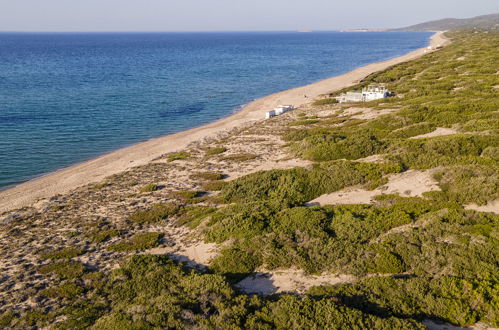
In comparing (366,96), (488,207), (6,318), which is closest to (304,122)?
(366,96)

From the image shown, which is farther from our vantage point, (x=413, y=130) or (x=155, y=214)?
(x=413, y=130)

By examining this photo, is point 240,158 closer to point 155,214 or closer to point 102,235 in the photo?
point 155,214

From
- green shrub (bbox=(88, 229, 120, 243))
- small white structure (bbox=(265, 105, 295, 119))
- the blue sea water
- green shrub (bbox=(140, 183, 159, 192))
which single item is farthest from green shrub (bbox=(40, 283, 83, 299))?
small white structure (bbox=(265, 105, 295, 119))

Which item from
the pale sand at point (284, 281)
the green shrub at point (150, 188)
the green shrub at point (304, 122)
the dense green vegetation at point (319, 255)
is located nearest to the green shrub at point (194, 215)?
the dense green vegetation at point (319, 255)

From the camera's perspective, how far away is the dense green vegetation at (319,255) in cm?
1082

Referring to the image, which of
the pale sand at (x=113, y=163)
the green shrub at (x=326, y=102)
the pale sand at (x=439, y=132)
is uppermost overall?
the green shrub at (x=326, y=102)

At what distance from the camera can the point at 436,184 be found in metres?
19.9

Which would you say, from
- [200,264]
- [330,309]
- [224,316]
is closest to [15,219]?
[200,264]

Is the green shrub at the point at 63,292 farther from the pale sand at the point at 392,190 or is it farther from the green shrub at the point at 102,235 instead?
the pale sand at the point at 392,190

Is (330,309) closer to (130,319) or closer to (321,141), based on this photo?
(130,319)

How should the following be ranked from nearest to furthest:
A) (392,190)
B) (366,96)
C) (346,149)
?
(392,190)
(346,149)
(366,96)

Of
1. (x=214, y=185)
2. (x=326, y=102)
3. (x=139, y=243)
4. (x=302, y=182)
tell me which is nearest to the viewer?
(x=139, y=243)

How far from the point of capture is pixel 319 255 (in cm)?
1430

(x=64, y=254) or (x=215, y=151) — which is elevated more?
(x=215, y=151)
